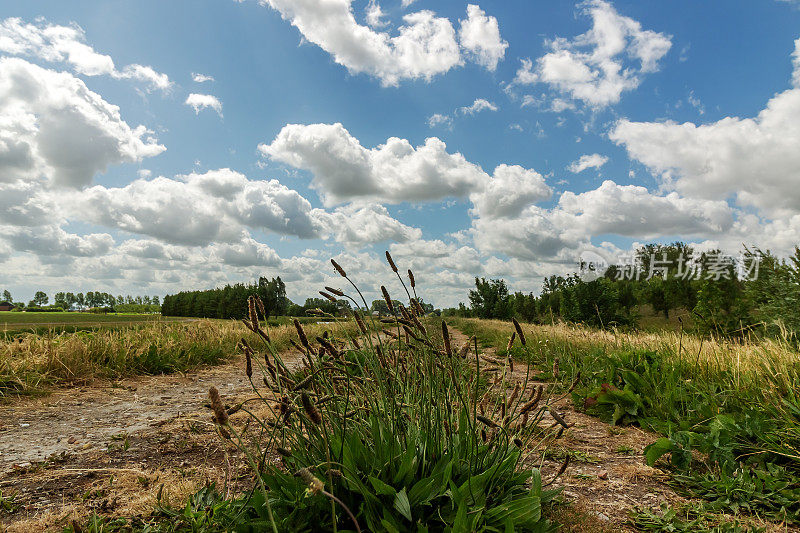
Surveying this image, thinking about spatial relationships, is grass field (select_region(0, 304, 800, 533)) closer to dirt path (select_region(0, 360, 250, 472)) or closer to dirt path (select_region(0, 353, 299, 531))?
dirt path (select_region(0, 353, 299, 531))

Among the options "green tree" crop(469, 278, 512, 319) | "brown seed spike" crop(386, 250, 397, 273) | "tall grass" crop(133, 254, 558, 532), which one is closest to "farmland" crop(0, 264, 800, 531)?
"tall grass" crop(133, 254, 558, 532)

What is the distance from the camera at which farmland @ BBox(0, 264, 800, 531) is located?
A: 1804 mm

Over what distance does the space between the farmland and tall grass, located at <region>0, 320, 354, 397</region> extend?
7cm

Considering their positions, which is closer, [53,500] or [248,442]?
[53,500]

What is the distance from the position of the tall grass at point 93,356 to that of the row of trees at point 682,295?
24.1 feet

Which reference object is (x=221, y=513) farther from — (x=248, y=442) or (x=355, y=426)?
(x=248, y=442)

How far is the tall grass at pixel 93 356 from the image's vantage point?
5.34 metres

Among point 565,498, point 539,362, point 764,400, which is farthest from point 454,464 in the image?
point 539,362

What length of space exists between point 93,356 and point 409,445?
22.4ft

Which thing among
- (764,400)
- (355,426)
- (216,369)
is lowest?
(216,369)

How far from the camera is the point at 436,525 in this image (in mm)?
1808

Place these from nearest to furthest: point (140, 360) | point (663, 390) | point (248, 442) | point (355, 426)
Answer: point (355, 426) < point (248, 442) < point (663, 390) < point (140, 360)

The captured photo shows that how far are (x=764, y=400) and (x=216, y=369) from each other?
28.0ft

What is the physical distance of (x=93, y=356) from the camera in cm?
639
